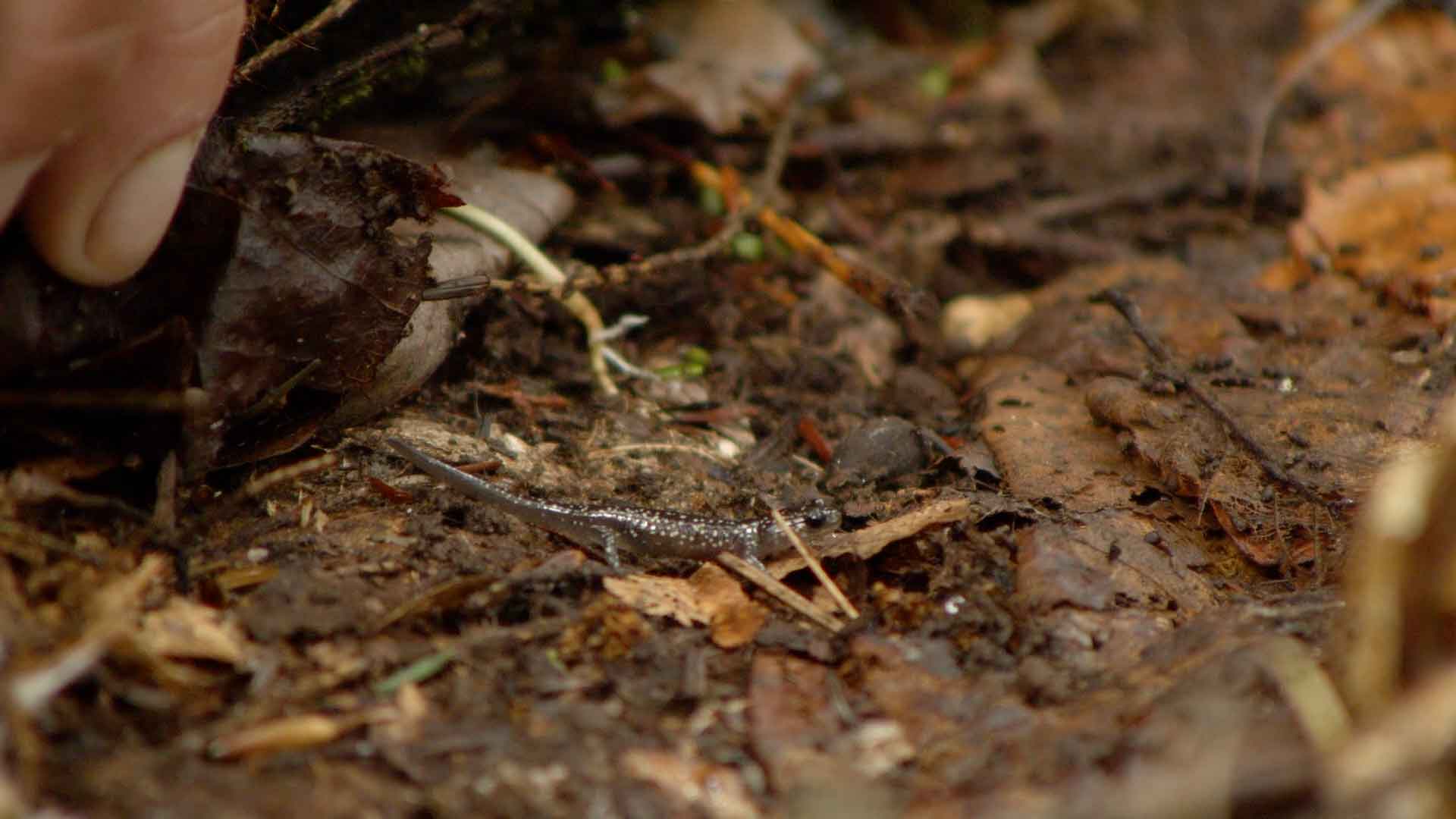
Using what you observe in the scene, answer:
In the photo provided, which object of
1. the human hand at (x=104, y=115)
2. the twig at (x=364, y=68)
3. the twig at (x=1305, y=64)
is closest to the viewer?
the human hand at (x=104, y=115)

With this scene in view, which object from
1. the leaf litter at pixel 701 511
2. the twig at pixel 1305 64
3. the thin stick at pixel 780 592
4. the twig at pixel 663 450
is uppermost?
the twig at pixel 1305 64

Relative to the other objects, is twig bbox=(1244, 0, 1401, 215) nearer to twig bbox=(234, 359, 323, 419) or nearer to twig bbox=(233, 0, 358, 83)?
twig bbox=(233, 0, 358, 83)

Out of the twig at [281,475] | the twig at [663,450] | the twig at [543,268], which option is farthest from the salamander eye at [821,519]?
the twig at [281,475]

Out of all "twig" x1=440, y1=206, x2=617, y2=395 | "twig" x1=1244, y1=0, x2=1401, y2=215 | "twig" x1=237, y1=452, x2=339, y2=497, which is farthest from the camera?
"twig" x1=1244, y1=0, x2=1401, y2=215

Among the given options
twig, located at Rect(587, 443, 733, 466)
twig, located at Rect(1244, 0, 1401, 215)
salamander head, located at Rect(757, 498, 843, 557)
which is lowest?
twig, located at Rect(587, 443, 733, 466)

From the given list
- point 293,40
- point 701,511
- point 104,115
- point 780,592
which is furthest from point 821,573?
point 293,40

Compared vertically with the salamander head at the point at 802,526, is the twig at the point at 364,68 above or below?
above

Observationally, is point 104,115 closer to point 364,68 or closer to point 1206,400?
point 364,68

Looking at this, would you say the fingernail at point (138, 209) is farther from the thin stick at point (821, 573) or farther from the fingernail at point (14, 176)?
the thin stick at point (821, 573)

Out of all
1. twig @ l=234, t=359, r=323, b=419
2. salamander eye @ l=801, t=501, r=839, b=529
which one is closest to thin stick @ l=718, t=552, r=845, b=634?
salamander eye @ l=801, t=501, r=839, b=529
